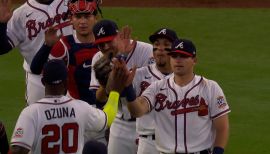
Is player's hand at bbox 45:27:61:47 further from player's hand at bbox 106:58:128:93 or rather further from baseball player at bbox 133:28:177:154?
player's hand at bbox 106:58:128:93

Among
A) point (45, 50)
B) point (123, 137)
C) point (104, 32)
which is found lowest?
point (123, 137)

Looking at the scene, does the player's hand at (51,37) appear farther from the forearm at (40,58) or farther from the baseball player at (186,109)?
the baseball player at (186,109)

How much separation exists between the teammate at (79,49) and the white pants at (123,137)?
15.9 inches

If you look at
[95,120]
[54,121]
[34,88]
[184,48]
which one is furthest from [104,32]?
[54,121]

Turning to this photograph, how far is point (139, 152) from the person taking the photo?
8656 millimetres

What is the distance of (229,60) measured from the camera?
17.7 metres

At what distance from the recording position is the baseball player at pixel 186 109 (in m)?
7.73

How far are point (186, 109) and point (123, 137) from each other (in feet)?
4.71

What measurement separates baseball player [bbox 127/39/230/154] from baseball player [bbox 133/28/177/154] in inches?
17.2

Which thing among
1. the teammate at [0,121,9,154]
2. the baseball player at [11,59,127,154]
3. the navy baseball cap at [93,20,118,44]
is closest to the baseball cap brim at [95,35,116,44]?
the navy baseball cap at [93,20,118,44]

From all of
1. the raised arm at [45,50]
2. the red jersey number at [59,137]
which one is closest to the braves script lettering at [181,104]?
the raised arm at [45,50]

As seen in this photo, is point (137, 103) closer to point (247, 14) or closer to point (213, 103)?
point (213, 103)

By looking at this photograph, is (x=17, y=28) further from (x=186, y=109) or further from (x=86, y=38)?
(x=186, y=109)

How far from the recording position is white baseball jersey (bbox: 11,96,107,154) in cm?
663
